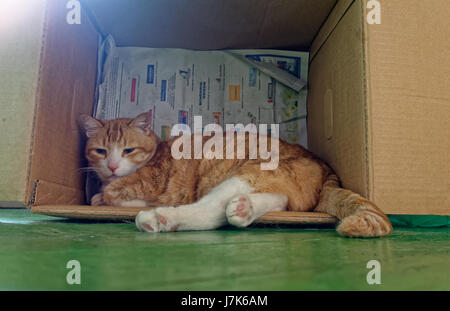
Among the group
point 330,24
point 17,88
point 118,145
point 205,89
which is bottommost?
point 118,145

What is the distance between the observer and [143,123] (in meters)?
1.62

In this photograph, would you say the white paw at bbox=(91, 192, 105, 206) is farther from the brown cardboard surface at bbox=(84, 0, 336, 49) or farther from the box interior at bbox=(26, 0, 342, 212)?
the brown cardboard surface at bbox=(84, 0, 336, 49)

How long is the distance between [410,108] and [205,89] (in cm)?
109

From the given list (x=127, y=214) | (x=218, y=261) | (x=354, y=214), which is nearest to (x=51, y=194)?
(x=127, y=214)

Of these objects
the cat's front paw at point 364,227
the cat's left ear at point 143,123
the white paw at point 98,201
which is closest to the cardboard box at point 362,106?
the white paw at point 98,201

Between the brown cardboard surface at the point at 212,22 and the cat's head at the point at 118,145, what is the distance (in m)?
0.48

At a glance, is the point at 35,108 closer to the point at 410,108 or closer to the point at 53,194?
the point at 53,194

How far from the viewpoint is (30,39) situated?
3.68ft

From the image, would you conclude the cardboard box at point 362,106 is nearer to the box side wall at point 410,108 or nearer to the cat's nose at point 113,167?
the box side wall at point 410,108
